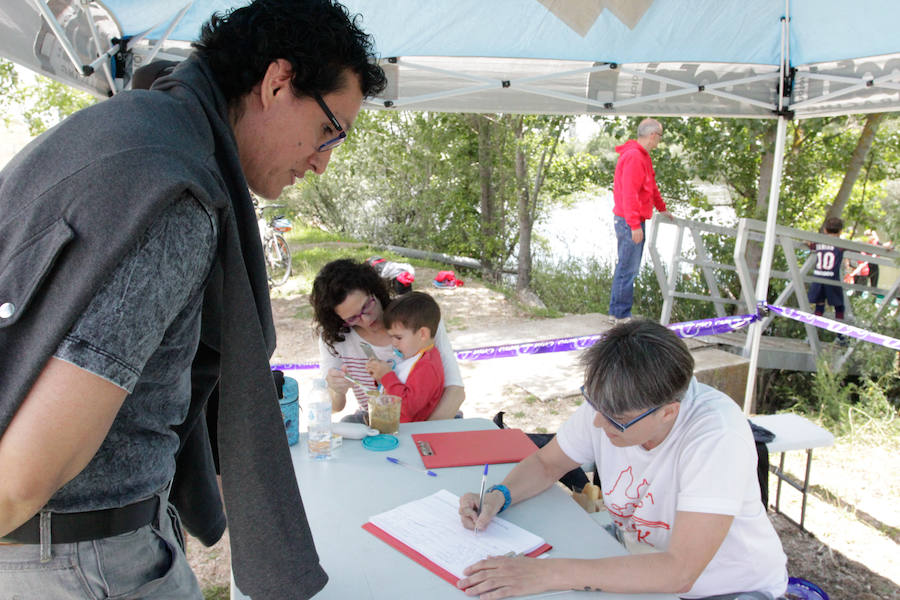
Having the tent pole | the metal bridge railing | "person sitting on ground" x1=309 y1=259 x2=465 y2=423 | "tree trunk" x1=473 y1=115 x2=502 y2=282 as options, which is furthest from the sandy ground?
"tree trunk" x1=473 y1=115 x2=502 y2=282

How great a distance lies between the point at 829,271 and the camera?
254 inches

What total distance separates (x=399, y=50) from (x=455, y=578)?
3407 mm

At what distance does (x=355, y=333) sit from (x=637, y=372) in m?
1.68

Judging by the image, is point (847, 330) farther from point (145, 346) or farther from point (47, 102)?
point (47, 102)

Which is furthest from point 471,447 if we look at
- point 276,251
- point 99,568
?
point 276,251

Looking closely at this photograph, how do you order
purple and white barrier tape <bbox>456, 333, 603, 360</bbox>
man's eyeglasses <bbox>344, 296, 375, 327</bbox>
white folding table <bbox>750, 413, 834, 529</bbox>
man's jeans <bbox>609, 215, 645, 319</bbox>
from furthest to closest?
man's jeans <bbox>609, 215, 645, 319</bbox>, purple and white barrier tape <bbox>456, 333, 603, 360</bbox>, man's eyeglasses <bbox>344, 296, 375, 327</bbox>, white folding table <bbox>750, 413, 834, 529</bbox>

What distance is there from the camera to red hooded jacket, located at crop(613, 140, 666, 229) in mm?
5555

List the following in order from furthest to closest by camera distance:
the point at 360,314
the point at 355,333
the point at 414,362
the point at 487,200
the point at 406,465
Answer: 1. the point at 487,200
2. the point at 355,333
3. the point at 360,314
4. the point at 414,362
5. the point at 406,465

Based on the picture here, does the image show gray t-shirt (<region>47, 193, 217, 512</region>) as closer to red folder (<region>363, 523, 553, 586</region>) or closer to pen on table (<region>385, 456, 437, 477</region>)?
red folder (<region>363, 523, 553, 586</region>)

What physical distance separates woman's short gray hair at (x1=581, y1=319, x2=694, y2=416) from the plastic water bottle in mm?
855

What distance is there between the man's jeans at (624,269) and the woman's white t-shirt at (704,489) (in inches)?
164

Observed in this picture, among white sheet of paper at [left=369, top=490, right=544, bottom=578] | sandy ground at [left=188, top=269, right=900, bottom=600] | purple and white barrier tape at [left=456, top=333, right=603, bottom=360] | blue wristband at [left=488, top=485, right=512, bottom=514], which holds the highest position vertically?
blue wristband at [left=488, top=485, right=512, bottom=514]

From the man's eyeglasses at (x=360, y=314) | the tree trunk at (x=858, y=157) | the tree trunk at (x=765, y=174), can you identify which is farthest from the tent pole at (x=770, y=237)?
the tree trunk at (x=858, y=157)

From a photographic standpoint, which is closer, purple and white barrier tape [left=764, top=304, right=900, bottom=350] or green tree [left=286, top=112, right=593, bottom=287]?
purple and white barrier tape [left=764, top=304, right=900, bottom=350]
